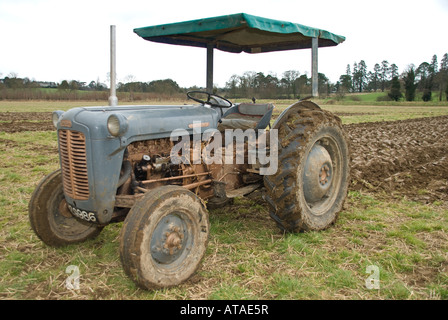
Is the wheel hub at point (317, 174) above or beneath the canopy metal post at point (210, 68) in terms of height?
beneath

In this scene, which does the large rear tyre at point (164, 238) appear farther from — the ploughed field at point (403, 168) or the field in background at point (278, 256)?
the ploughed field at point (403, 168)

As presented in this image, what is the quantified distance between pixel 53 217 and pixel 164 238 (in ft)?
4.64

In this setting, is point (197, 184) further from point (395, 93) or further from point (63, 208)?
point (395, 93)

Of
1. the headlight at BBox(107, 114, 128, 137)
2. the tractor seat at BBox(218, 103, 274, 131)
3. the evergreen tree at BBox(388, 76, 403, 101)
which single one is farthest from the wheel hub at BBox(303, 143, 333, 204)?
the evergreen tree at BBox(388, 76, 403, 101)

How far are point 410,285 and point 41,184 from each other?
338 cm

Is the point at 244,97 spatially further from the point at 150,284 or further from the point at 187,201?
the point at 150,284

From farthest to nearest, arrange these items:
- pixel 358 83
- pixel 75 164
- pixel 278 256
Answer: pixel 358 83 < pixel 278 256 < pixel 75 164

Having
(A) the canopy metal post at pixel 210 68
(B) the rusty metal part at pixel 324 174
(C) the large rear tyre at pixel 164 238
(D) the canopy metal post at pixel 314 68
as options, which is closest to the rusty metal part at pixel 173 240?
(C) the large rear tyre at pixel 164 238

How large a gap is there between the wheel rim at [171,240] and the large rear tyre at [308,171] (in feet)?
3.35

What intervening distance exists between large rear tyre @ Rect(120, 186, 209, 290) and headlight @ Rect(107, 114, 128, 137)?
55cm

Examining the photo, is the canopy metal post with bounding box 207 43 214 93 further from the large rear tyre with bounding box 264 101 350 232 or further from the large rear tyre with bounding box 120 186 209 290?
the large rear tyre with bounding box 120 186 209 290

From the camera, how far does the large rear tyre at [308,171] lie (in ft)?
11.8

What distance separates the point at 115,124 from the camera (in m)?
2.88

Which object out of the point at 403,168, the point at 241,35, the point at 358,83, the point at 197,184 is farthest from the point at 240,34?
the point at 358,83
